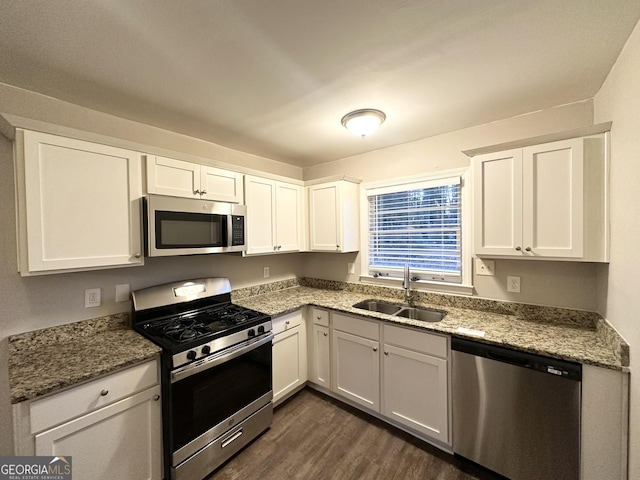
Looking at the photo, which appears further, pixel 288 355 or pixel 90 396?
pixel 288 355

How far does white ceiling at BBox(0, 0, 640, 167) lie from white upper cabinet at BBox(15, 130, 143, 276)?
416 mm

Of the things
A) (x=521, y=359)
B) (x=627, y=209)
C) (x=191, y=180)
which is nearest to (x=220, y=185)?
(x=191, y=180)

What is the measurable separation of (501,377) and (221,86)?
248cm

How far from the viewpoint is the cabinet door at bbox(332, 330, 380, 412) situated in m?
2.15

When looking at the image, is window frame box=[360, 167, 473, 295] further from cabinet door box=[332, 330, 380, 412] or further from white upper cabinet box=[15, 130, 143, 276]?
white upper cabinet box=[15, 130, 143, 276]

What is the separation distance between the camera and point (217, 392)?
172cm

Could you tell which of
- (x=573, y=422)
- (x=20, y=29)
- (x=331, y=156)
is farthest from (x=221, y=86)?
(x=573, y=422)

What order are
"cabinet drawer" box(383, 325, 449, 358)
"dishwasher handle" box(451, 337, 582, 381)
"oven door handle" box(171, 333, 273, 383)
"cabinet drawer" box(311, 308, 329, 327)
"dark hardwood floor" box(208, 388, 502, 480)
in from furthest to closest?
"cabinet drawer" box(311, 308, 329, 327)
"cabinet drawer" box(383, 325, 449, 358)
"dark hardwood floor" box(208, 388, 502, 480)
"oven door handle" box(171, 333, 273, 383)
"dishwasher handle" box(451, 337, 582, 381)

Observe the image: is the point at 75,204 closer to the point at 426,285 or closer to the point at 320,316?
the point at 320,316

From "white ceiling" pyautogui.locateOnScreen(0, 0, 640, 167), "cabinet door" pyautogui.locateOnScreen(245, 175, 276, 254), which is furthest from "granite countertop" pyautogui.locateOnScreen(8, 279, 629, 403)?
"white ceiling" pyautogui.locateOnScreen(0, 0, 640, 167)

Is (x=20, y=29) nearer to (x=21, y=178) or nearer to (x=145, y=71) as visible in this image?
(x=145, y=71)

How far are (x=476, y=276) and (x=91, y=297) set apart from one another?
295 cm

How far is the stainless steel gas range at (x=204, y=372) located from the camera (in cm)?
153

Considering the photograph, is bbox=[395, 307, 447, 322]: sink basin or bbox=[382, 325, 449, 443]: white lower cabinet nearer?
bbox=[382, 325, 449, 443]: white lower cabinet
